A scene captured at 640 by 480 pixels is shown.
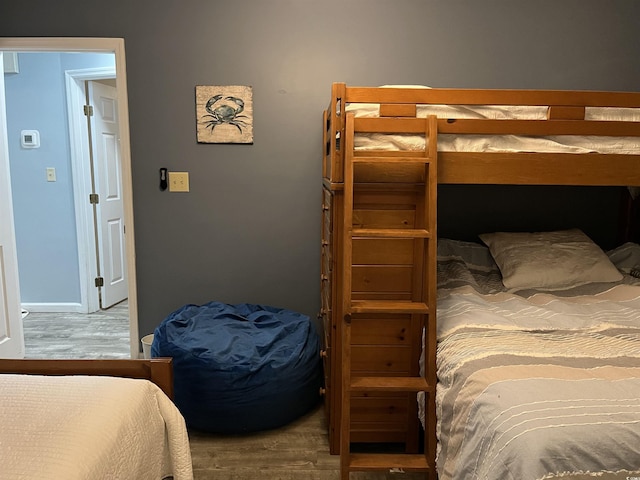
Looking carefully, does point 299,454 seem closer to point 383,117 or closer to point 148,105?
point 383,117

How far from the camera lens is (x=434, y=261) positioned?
6.38ft

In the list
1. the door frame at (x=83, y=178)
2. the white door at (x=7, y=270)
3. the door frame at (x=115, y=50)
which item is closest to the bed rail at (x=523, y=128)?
the door frame at (x=115, y=50)

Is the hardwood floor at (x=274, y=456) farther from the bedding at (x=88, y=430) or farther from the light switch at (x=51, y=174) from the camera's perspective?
the light switch at (x=51, y=174)

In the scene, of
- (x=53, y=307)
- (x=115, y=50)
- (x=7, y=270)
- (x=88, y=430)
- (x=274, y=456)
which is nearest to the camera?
(x=88, y=430)

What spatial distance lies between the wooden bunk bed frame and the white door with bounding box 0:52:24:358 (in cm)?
173

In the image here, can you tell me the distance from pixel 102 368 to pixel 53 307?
10.4ft

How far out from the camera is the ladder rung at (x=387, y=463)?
6.19 ft

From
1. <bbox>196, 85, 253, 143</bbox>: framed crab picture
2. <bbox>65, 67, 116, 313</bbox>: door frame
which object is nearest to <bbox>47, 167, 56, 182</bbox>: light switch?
<bbox>65, 67, 116, 313</bbox>: door frame

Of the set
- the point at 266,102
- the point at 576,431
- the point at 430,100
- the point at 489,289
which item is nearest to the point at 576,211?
the point at 489,289

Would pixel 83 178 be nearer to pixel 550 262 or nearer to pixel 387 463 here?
pixel 387 463

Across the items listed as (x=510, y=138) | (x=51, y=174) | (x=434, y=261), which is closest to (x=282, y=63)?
(x=510, y=138)

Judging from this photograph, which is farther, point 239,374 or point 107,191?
point 107,191

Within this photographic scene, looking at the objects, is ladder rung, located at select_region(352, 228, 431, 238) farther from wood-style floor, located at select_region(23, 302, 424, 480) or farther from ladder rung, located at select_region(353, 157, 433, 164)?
wood-style floor, located at select_region(23, 302, 424, 480)

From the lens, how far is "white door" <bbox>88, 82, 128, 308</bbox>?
4312mm
